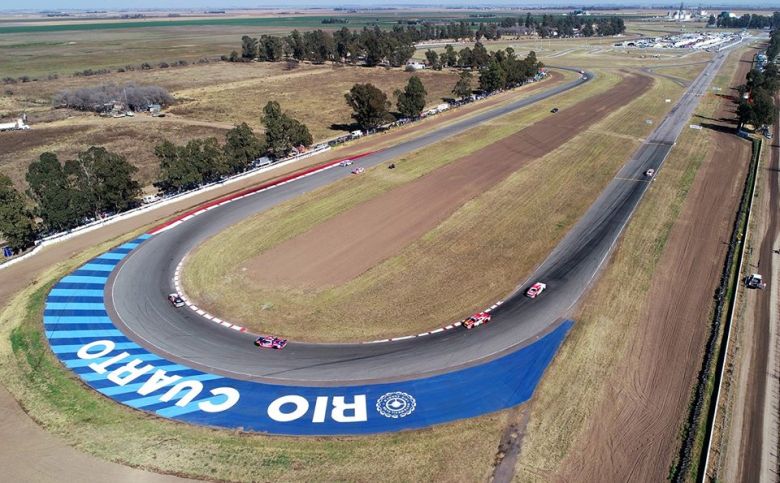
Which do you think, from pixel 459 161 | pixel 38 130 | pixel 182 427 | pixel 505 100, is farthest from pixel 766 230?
pixel 38 130

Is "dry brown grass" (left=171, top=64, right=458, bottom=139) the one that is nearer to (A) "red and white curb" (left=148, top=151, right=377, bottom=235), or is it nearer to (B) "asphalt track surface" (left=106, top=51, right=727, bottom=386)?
(A) "red and white curb" (left=148, top=151, right=377, bottom=235)

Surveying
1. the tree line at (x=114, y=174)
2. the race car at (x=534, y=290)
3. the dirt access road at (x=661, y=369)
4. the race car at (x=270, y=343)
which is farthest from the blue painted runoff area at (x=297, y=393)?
the tree line at (x=114, y=174)

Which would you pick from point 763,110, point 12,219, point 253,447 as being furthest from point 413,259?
point 763,110

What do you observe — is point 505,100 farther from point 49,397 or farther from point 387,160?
point 49,397

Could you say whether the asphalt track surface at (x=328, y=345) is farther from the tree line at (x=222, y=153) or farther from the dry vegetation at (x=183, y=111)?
the dry vegetation at (x=183, y=111)

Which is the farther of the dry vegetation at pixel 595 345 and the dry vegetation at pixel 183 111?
the dry vegetation at pixel 183 111

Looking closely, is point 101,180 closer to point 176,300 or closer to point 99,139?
point 176,300
